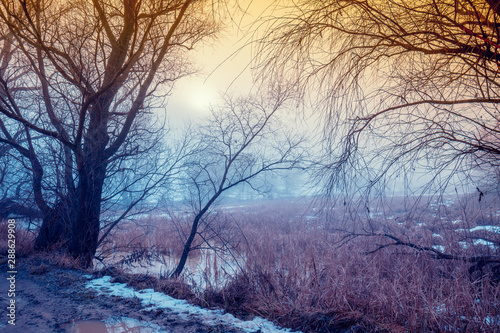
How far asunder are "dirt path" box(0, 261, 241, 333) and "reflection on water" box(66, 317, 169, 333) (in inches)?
1.1

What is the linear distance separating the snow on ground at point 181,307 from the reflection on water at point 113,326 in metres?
0.39

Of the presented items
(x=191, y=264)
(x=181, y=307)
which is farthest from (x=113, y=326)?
(x=191, y=264)

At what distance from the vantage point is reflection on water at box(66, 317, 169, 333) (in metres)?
3.02

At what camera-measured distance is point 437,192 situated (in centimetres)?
362

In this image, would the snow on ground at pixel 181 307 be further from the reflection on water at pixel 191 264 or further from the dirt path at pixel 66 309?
the reflection on water at pixel 191 264

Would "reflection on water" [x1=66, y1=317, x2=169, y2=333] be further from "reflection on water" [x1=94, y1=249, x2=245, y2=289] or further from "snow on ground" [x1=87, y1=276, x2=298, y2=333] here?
"reflection on water" [x1=94, y1=249, x2=245, y2=289]

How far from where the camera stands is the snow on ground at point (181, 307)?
3.16 m

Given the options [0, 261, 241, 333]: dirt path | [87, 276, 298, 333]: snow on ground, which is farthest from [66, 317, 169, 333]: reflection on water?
[87, 276, 298, 333]: snow on ground

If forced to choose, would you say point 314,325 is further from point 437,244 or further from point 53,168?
point 53,168

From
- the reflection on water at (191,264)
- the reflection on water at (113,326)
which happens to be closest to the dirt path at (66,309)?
the reflection on water at (113,326)

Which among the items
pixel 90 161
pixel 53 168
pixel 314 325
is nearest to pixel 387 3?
pixel 314 325

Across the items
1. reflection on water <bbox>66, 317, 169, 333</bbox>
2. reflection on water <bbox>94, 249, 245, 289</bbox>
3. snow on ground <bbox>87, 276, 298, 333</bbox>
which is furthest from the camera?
reflection on water <bbox>94, 249, 245, 289</bbox>

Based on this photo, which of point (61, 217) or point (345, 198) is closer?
point (345, 198)

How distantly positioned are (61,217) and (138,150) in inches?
95.9
